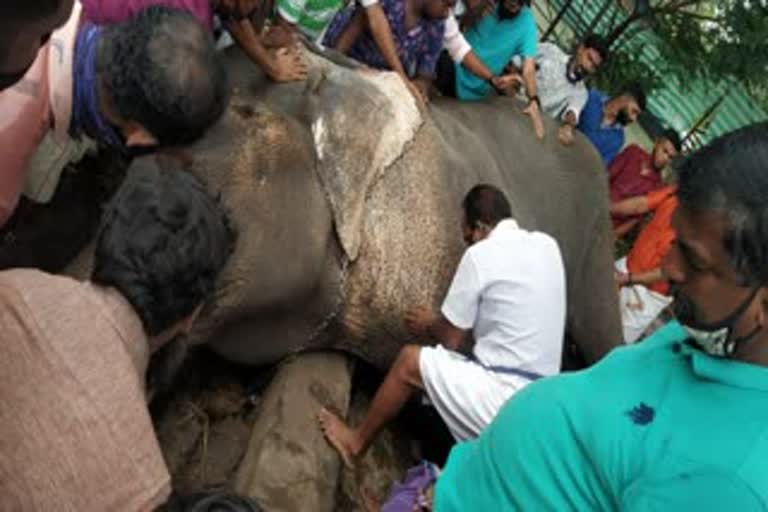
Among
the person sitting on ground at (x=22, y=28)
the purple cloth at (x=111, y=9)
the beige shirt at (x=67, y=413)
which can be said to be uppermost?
the person sitting on ground at (x=22, y=28)

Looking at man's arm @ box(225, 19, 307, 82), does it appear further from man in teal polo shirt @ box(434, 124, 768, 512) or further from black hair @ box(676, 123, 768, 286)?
black hair @ box(676, 123, 768, 286)

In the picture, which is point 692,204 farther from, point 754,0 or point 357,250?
point 754,0

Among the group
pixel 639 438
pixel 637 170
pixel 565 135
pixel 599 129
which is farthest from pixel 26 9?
pixel 637 170

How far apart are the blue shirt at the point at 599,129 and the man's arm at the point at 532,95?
0.46m

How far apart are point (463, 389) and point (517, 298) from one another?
367mm

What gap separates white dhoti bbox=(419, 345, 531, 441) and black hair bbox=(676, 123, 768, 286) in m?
1.92

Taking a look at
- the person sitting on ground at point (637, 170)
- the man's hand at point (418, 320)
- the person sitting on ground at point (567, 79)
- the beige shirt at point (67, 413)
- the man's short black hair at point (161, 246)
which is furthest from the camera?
the person sitting on ground at point (637, 170)

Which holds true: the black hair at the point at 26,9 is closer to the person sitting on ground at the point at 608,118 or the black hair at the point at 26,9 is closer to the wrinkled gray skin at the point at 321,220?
the wrinkled gray skin at the point at 321,220

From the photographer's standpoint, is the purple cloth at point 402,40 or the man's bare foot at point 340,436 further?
the purple cloth at point 402,40

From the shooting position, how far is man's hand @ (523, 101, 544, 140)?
18.1ft

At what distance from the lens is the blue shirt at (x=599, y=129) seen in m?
6.20

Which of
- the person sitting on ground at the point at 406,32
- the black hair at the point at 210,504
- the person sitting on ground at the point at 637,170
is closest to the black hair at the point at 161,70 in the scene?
the black hair at the point at 210,504

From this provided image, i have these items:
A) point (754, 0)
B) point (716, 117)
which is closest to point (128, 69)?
point (754, 0)

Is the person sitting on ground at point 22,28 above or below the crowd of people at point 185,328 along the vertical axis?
above
